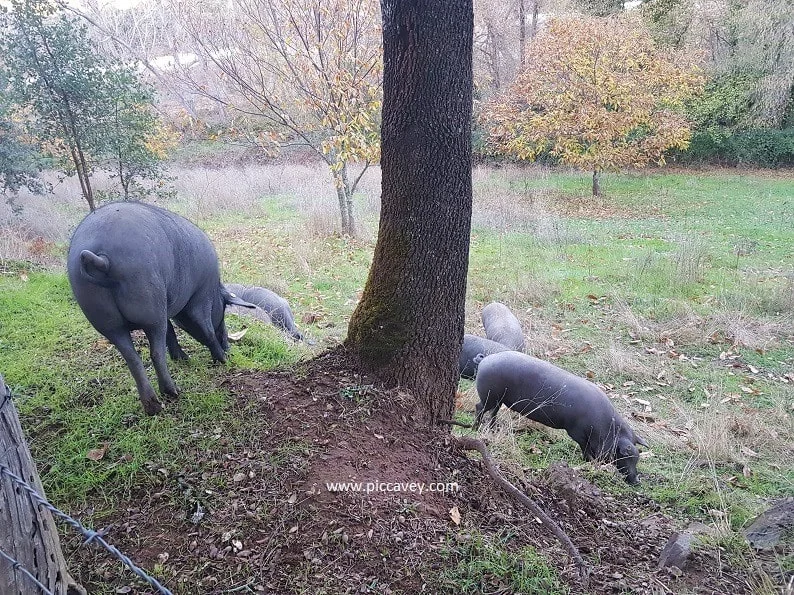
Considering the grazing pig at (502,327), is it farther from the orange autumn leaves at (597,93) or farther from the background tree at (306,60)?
the orange autumn leaves at (597,93)

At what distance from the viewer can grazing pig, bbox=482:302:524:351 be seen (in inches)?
261

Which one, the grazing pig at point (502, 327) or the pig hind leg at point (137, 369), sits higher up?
the pig hind leg at point (137, 369)

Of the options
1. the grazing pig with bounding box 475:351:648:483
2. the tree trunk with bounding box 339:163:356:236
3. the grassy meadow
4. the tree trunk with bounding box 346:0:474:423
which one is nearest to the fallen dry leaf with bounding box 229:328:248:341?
the grassy meadow

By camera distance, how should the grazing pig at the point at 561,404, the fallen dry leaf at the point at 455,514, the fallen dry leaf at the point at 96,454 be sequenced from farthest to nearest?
the grazing pig at the point at 561,404, the fallen dry leaf at the point at 96,454, the fallen dry leaf at the point at 455,514

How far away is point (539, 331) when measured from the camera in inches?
291

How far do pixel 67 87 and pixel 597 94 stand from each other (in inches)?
556

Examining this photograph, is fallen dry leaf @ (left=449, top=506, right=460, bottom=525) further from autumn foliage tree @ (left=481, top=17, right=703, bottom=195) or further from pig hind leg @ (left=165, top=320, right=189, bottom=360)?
autumn foliage tree @ (left=481, top=17, right=703, bottom=195)

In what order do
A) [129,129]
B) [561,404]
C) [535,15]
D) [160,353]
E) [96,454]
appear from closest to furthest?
1. [96,454]
2. [160,353]
3. [561,404]
4. [129,129]
5. [535,15]

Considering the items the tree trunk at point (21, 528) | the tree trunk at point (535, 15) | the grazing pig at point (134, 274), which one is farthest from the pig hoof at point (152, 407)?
the tree trunk at point (535, 15)

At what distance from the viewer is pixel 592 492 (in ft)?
11.8

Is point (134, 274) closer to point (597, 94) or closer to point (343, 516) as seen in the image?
point (343, 516)

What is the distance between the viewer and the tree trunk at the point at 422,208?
308cm

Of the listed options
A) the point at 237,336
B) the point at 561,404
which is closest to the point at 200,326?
the point at 237,336

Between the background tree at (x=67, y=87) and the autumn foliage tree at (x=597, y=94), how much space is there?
40.2 ft
